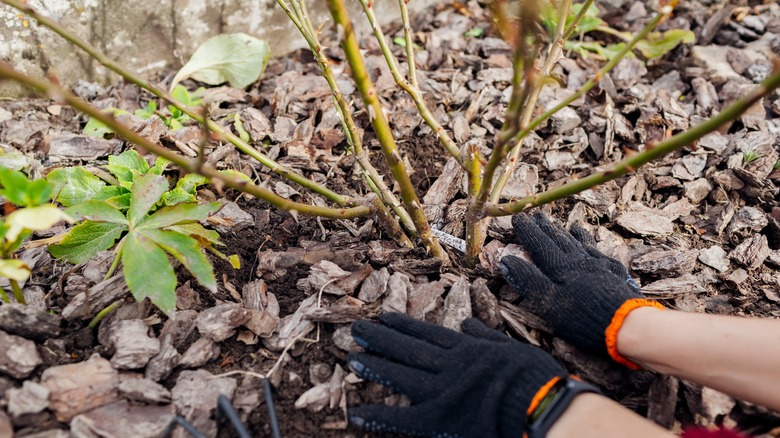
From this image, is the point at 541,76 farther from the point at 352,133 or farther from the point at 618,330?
the point at 618,330

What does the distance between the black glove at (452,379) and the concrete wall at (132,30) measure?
1.75 m

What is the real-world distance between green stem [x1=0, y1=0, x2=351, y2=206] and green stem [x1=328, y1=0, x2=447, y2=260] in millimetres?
234

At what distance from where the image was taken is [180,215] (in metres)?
1.62

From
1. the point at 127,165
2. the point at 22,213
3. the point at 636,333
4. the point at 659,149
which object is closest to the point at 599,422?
the point at 636,333

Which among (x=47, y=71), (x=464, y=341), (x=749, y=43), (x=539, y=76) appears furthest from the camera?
(x=749, y=43)

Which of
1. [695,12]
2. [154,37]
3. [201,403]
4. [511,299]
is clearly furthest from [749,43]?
[201,403]

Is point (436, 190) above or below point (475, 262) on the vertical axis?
above

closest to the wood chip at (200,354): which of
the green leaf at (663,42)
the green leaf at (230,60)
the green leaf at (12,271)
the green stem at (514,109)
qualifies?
the green leaf at (12,271)

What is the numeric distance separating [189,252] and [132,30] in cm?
146

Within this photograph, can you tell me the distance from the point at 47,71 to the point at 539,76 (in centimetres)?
204

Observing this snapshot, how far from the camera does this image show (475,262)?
199 centimetres

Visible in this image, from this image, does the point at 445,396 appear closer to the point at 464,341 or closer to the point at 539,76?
the point at 464,341

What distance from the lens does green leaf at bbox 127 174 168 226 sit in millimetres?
1627

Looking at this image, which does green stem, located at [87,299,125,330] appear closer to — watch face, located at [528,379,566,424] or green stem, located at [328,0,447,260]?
green stem, located at [328,0,447,260]
